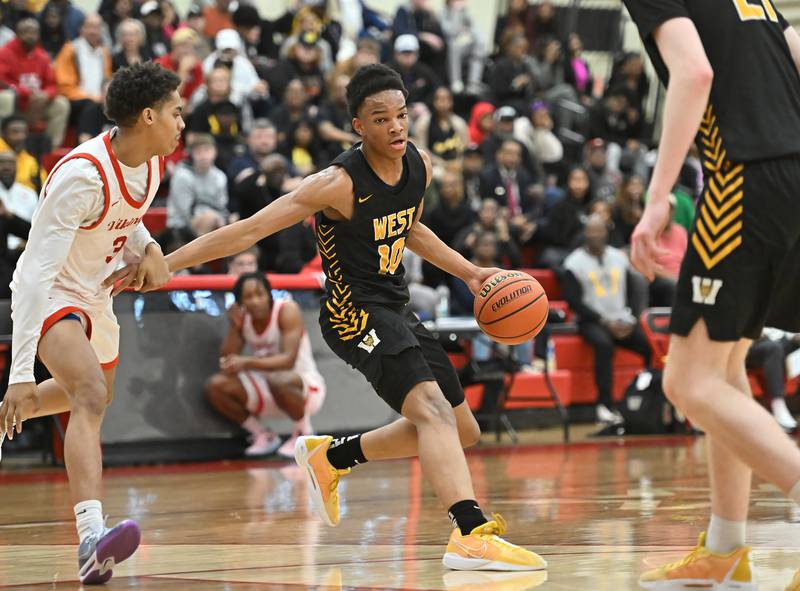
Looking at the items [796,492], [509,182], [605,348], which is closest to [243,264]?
[605,348]

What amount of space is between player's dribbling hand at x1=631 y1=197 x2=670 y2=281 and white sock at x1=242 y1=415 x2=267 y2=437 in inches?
255

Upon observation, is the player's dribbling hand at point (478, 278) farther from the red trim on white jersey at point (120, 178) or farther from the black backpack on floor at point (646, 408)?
the black backpack on floor at point (646, 408)

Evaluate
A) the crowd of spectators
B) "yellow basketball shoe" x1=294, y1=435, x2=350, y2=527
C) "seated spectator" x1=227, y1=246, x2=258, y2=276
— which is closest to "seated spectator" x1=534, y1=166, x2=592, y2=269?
the crowd of spectators

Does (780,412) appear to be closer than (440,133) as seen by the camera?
Yes

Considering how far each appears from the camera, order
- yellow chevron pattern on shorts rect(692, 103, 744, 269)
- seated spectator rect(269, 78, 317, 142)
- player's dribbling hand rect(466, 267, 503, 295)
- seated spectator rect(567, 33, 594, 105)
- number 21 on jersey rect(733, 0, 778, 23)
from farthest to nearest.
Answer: seated spectator rect(567, 33, 594, 105)
seated spectator rect(269, 78, 317, 142)
player's dribbling hand rect(466, 267, 503, 295)
number 21 on jersey rect(733, 0, 778, 23)
yellow chevron pattern on shorts rect(692, 103, 744, 269)

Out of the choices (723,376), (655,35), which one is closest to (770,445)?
(723,376)

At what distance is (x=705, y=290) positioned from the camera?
363 cm

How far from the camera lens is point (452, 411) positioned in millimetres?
4777

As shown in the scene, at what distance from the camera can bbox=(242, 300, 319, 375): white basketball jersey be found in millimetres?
9734

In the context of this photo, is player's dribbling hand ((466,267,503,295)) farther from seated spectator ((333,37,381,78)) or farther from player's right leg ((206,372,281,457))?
seated spectator ((333,37,381,78))

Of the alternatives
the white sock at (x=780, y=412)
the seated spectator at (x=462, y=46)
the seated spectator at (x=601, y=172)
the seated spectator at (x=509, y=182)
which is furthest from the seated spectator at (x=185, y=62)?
the white sock at (x=780, y=412)

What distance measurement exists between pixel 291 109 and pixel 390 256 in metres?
9.26

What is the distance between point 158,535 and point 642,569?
7.86ft

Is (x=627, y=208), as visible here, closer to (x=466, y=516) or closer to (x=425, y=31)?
(x=425, y=31)
